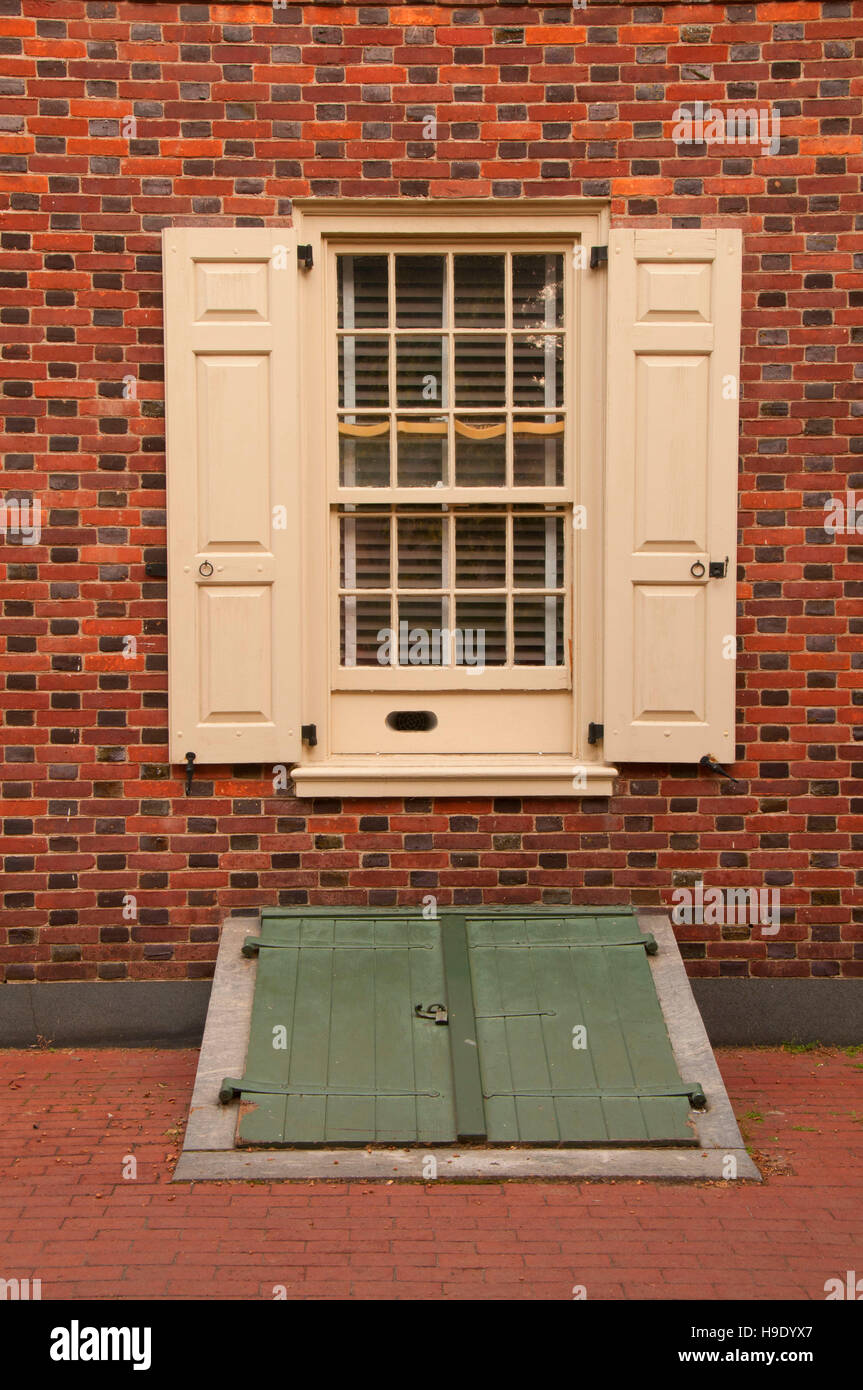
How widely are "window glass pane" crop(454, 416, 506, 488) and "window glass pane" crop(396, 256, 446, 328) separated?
457mm

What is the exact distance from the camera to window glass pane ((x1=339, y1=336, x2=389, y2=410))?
5.34 m

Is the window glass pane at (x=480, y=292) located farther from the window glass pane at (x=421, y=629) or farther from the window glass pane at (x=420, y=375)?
the window glass pane at (x=421, y=629)

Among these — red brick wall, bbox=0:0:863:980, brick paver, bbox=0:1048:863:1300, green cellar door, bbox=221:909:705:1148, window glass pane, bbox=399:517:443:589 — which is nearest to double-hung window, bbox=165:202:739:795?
window glass pane, bbox=399:517:443:589

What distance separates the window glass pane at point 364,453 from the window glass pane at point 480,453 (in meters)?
0.32

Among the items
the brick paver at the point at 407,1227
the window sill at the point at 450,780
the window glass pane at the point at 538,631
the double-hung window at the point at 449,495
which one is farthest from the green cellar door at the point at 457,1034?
the window glass pane at the point at 538,631

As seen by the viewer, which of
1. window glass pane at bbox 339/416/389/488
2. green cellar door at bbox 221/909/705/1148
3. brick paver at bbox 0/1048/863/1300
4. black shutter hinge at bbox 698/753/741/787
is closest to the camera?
brick paver at bbox 0/1048/863/1300

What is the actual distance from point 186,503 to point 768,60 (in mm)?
3061

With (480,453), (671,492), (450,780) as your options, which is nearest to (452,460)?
(480,453)

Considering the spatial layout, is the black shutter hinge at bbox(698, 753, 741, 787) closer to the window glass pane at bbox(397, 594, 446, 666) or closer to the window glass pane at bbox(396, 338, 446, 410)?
the window glass pane at bbox(397, 594, 446, 666)

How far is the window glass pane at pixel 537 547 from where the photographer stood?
540 centimetres

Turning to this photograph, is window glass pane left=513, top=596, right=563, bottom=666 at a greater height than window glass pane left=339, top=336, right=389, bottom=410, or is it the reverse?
window glass pane left=339, top=336, right=389, bottom=410

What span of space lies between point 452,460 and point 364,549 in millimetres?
545

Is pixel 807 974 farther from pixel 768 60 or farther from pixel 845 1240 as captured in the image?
pixel 768 60

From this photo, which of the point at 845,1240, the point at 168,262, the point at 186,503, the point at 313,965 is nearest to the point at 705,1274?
the point at 845,1240
